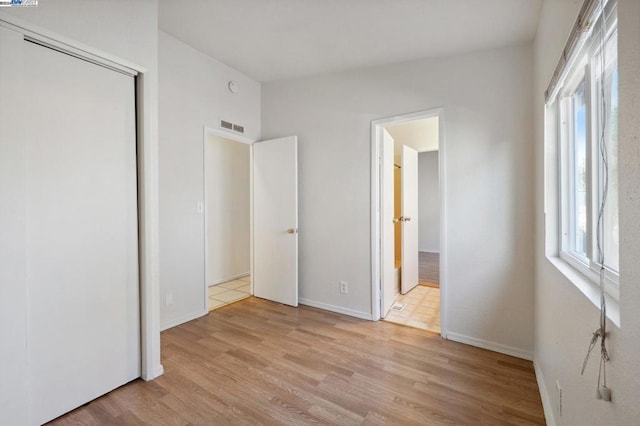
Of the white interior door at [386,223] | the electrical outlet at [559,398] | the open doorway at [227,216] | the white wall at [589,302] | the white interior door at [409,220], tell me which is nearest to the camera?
the white wall at [589,302]

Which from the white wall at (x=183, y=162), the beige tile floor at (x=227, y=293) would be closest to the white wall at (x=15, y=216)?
the white wall at (x=183, y=162)

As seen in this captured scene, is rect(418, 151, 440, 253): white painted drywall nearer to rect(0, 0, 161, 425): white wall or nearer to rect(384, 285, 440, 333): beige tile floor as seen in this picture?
rect(384, 285, 440, 333): beige tile floor

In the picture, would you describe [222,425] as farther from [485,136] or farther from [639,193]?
[485,136]

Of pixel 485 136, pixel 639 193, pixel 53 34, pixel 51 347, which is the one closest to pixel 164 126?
pixel 53 34

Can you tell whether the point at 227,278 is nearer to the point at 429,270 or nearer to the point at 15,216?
the point at 15,216

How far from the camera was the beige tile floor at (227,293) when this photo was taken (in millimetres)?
3502

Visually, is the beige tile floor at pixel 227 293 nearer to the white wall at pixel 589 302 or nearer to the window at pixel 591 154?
the white wall at pixel 589 302

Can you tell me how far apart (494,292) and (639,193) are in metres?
2.05

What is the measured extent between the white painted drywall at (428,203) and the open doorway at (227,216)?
185 inches

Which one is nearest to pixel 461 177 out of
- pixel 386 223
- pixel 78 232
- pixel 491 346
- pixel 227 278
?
pixel 386 223

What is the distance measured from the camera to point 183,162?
2867 mm

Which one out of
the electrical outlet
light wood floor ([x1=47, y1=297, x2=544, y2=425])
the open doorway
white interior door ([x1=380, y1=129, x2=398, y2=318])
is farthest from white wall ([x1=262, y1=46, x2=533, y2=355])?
the open doorway

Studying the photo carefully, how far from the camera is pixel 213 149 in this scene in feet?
14.3

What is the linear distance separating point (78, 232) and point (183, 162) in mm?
1335
